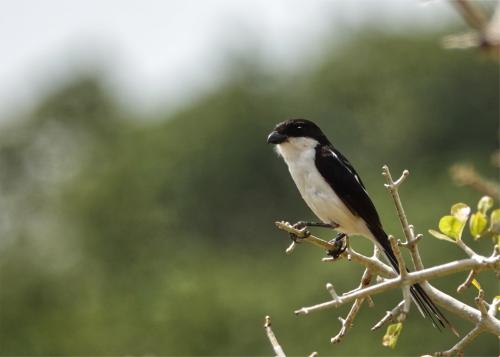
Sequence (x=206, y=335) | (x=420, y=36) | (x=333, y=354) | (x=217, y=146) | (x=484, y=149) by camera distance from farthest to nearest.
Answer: (x=420, y=36) < (x=217, y=146) < (x=484, y=149) < (x=206, y=335) < (x=333, y=354)

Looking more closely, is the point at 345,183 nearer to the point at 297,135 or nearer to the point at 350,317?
the point at 297,135

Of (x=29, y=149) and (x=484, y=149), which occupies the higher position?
(x=29, y=149)

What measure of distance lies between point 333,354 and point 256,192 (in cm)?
2962

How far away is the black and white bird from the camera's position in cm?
721

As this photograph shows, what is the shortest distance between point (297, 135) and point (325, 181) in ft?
1.48

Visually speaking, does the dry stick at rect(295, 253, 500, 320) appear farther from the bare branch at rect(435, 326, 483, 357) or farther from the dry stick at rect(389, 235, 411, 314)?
the bare branch at rect(435, 326, 483, 357)

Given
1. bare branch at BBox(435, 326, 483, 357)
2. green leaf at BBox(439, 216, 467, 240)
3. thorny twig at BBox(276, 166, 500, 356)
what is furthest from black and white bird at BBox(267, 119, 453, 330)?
bare branch at BBox(435, 326, 483, 357)

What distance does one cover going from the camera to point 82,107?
71250 millimetres

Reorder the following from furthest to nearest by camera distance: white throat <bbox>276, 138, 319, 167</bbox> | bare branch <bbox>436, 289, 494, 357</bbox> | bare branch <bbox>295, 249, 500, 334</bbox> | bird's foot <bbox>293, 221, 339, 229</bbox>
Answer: white throat <bbox>276, 138, 319, 167</bbox> → bird's foot <bbox>293, 221, 339, 229</bbox> → bare branch <bbox>436, 289, 494, 357</bbox> → bare branch <bbox>295, 249, 500, 334</bbox>

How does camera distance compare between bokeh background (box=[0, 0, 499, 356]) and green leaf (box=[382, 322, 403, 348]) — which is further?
bokeh background (box=[0, 0, 499, 356])

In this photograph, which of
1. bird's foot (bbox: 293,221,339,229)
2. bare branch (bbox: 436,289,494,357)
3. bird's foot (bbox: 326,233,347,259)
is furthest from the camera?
bird's foot (bbox: 293,221,339,229)

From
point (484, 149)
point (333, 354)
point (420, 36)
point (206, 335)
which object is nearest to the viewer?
point (333, 354)

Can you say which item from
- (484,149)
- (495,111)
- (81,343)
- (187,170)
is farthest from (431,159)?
(81,343)

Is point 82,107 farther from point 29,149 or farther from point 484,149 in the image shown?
point 484,149
